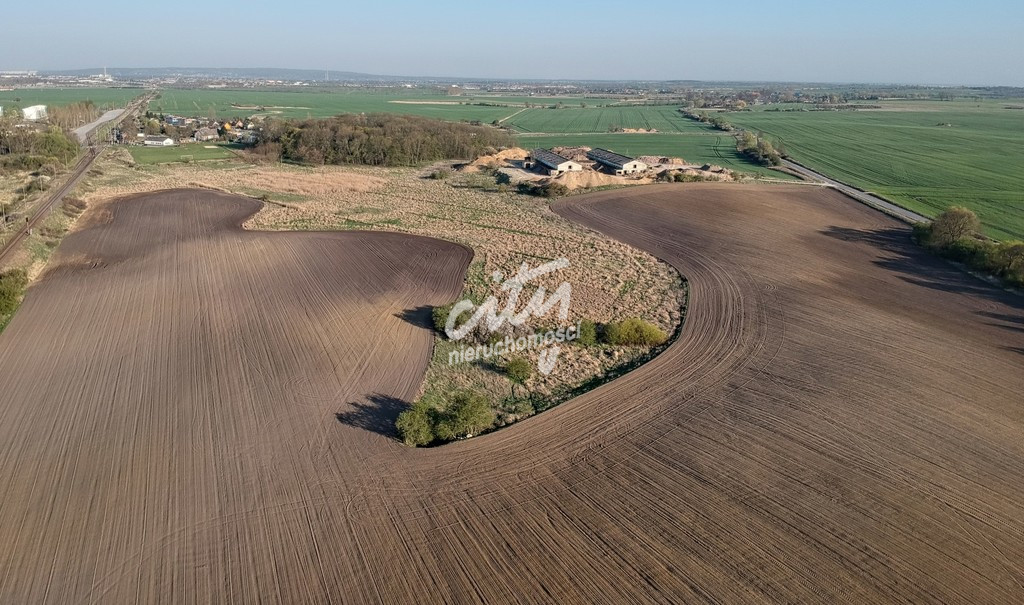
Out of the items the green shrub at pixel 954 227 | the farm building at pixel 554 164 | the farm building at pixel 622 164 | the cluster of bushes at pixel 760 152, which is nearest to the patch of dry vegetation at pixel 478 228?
the farm building at pixel 554 164

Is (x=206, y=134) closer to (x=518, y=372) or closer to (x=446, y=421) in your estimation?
(x=518, y=372)

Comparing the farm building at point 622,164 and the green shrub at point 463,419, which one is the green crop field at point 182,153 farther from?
the green shrub at point 463,419

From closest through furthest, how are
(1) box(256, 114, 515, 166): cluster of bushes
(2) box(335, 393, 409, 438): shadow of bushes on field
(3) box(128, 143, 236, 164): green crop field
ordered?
(2) box(335, 393, 409, 438): shadow of bushes on field
(3) box(128, 143, 236, 164): green crop field
(1) box(256, 114, 515, 166): cluster of bushes

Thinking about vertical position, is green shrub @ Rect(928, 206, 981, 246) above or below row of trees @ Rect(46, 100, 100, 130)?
below

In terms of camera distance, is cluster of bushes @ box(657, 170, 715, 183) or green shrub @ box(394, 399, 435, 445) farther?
cluster of bushes @ box(657, 170, 715, 183)

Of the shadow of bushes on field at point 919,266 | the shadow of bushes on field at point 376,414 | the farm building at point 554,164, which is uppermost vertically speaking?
the farm building at point 554,164

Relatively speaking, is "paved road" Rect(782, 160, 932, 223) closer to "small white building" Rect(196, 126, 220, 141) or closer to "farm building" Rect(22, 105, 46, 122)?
"small white building" Rect(196, 126, 220, 141)

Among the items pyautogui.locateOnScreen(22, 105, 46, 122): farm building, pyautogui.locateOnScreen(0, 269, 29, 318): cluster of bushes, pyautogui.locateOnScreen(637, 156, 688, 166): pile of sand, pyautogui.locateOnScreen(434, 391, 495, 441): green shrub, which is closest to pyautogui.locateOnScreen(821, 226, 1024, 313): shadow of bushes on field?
pyautogui.locateOnScreen(434, 391, 495, 441): green shrub
